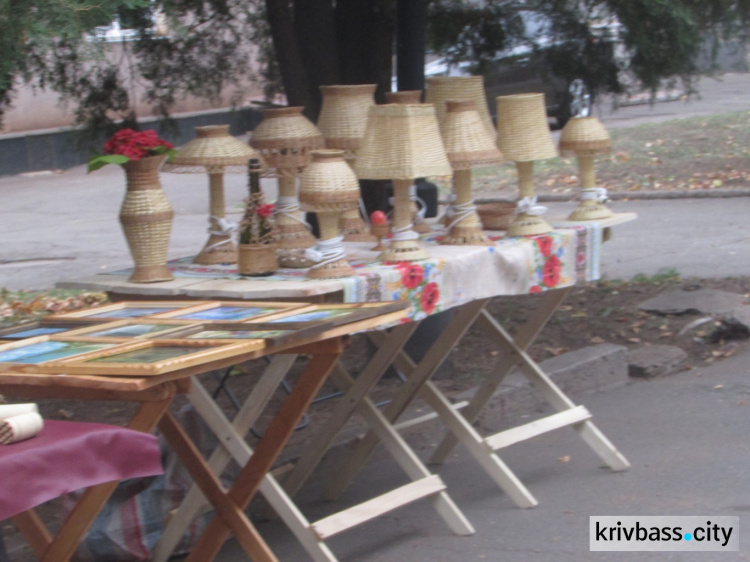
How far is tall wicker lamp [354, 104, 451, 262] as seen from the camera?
3.66m

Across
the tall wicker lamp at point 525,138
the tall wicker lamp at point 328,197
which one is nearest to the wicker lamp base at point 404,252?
the tall wicker lamp at point 328,197

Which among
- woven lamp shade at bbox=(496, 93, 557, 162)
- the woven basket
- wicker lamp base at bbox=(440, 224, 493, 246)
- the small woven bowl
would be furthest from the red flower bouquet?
the small woven bowl

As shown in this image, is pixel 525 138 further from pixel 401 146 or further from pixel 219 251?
pixel 219 251

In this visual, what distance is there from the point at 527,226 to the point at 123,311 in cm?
174

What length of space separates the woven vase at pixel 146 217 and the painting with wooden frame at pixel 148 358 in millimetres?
937

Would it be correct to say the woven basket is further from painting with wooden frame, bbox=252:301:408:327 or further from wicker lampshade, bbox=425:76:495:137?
wicker lampshade, bbox=425:76:495:137

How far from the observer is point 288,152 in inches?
156

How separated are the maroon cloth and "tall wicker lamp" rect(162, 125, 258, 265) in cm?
157

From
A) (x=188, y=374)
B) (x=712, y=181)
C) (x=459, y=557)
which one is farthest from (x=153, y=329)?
(x=712, y=181)

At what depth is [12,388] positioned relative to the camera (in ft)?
8.54

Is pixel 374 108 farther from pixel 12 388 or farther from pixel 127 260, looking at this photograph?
pixel 127 260

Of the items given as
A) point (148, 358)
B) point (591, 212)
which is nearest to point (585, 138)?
point (591, 212)

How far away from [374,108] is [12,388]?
172cm

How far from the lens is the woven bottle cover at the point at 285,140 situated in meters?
3.95
